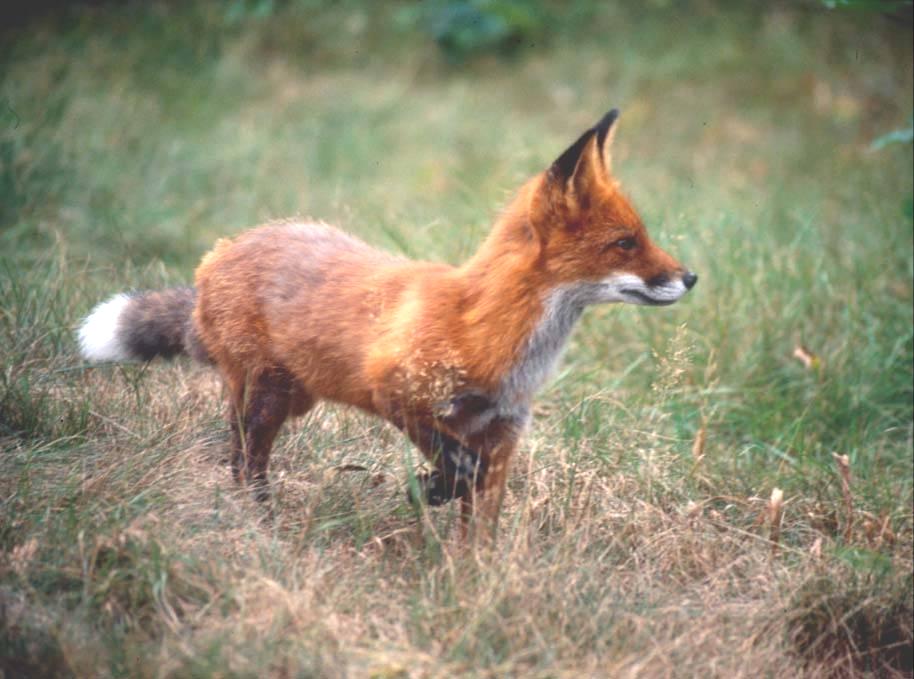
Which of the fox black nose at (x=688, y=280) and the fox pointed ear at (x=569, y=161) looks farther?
the fox black nose at (x=688, y=280)

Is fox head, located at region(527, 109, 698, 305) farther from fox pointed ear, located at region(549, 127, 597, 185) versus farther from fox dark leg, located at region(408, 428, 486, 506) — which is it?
fox dark leg, located at region(408, 428, 486, 506)

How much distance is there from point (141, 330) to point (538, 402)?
195 cm

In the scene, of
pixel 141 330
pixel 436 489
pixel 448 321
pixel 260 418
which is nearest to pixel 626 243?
pixel 448 321

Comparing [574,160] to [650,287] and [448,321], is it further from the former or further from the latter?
[448,321]

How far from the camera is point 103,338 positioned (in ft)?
14.7

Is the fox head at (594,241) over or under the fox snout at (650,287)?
over

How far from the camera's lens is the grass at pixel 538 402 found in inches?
135

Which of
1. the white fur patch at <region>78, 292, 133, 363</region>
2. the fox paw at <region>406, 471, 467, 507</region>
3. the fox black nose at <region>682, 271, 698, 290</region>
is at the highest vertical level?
the fox black nose at <region>682, 271, 698, 290</region>

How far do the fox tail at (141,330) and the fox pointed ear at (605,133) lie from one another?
68.4 inches

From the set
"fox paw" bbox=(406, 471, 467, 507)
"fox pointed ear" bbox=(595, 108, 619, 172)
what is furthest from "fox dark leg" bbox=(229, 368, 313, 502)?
"fox pointed ear" bbox=(595, 108, 619, 172)

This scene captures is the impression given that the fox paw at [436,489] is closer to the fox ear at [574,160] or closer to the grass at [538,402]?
the grass at [538,402]

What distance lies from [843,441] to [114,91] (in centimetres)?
659

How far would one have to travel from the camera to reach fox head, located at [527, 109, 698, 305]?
384 cm

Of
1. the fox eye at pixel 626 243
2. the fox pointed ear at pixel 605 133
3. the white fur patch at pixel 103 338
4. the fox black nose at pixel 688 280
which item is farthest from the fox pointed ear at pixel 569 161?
the white fur patch at pixel 103 338
